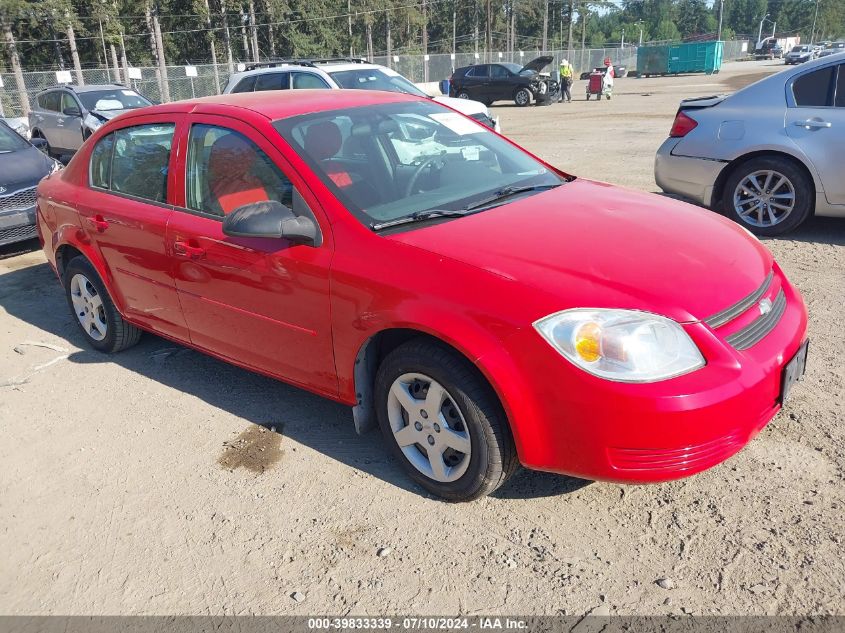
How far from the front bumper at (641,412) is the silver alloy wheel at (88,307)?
10.9 feet

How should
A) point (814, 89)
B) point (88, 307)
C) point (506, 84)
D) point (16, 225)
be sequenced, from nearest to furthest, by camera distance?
1. point (88, 307)
2. point (814, 89)
3. point (16, 225)
4. point (506, 84)

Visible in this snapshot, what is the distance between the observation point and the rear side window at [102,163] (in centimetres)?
449

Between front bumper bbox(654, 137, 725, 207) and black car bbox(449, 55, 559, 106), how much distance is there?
21.2 m

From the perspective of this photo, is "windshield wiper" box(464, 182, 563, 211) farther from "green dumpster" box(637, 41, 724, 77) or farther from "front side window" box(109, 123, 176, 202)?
"green dumpster" box(637, 41, 724, 77)

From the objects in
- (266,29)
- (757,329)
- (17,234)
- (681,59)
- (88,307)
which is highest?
(266,29)

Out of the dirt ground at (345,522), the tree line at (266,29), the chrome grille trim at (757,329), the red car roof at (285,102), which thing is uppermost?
the tree line at (266,29)

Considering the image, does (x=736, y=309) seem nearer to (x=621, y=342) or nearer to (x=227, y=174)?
(x=621, y=342)

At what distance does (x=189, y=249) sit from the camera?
3.70 meters

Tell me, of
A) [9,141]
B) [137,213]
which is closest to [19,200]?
[9,141]

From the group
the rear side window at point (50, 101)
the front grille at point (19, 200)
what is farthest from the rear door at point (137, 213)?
the rear side window at point (50, 101)

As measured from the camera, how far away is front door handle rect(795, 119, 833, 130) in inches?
235

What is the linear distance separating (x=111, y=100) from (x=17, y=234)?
838 centimetres

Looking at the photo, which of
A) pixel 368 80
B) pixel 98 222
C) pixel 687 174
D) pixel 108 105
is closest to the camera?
pixel 98 222

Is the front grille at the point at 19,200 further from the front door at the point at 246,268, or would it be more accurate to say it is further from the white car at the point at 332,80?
the white car at the point at 332,80
